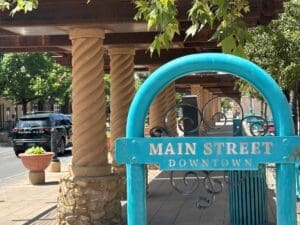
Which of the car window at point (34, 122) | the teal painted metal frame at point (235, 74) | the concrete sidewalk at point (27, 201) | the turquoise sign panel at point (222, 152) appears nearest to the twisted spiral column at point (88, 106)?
the concrete sidewalk at point (27, 201)

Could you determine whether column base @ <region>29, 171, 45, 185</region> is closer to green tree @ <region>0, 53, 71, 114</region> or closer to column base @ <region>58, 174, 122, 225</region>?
column base @ <region>58, 174, 122, 225</region>

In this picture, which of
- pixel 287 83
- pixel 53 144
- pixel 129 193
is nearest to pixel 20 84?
pixel 53 144

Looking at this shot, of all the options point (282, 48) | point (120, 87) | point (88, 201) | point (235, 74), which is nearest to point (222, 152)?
point (235, 74)

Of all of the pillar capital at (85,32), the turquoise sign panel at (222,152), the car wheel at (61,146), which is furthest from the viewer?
the car wheel at (61,146)

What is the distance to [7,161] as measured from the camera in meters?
23.3

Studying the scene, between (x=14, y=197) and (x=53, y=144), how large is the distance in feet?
19.2

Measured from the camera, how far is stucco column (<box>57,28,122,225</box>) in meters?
8.40

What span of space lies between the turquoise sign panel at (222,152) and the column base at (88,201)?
4.93 m

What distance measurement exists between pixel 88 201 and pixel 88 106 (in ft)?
4.42

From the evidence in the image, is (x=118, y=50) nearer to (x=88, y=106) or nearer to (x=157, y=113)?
(x=88, y=106)

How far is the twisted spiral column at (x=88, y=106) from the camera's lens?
28.5ft

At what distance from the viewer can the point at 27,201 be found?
1230 cm

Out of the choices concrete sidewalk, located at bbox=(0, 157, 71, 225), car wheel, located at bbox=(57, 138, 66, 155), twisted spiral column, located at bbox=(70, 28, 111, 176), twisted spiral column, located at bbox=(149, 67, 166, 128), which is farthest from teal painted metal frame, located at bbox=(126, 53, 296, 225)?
car wheel, located at bbox=(57, 138, 66, 155)

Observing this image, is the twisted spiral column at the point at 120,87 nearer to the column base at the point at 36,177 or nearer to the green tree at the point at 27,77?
the column base at the point at 36,177
